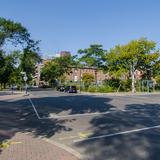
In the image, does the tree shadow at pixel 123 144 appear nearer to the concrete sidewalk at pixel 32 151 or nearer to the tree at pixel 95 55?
the concrete sidewalk at pixel 32 151

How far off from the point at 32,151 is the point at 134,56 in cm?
5191

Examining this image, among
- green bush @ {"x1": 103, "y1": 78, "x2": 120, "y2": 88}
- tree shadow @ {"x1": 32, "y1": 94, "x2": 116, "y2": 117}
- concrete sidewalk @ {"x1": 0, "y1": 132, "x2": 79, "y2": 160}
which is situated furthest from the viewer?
green bush @ {"x1": 103, "y1": 78, "x2": 120, "y2": 88}

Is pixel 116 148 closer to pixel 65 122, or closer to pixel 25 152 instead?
pixel 25 152

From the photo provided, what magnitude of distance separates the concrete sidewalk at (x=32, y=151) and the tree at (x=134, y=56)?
49.5 meters

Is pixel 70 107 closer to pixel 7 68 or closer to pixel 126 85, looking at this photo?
pixel 7 68

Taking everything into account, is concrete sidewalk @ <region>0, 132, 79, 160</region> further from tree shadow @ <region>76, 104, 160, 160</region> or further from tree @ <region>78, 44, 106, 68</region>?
tree @ <region>78, 44, 106, 68</region>

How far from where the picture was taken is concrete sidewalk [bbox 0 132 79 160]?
945 cm

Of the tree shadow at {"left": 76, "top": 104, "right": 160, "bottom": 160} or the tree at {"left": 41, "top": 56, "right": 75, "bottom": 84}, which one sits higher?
the tree at {"left": 41, "top": 56, "right": 75, "bottom": 84}

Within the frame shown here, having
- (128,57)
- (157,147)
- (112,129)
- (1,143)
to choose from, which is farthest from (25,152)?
(128,57)

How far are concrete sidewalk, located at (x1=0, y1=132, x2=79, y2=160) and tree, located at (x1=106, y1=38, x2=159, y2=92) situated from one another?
163 feet

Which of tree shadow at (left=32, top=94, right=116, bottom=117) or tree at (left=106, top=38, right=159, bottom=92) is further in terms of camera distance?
tree at (left=106, top=38, right=159, bottom=92)

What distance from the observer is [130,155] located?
33.7 feet

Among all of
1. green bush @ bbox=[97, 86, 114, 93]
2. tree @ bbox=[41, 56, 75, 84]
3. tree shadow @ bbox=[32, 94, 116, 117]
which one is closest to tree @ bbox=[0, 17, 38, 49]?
tree shadow @ bbox=[32, 94, 116, 117]

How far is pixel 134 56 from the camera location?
60.9 meters
